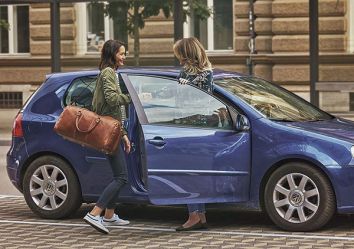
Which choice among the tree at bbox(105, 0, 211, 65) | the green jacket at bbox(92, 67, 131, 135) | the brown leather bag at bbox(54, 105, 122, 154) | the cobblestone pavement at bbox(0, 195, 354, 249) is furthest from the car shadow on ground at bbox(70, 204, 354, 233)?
the tree at bbox(105, 0, 211, 65)

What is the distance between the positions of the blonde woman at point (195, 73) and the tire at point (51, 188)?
1.13 meters

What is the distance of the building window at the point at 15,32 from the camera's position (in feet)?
73.7

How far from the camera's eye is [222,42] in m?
22.0

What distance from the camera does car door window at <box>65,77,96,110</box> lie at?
901 cm

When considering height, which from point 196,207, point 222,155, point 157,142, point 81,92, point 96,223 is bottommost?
point 96,223

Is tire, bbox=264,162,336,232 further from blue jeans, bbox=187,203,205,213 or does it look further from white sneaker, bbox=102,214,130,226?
white sneaker, bbox=102,214,130,226

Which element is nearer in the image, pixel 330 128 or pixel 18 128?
pixel 330 128

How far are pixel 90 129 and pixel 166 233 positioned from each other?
3.73 ft

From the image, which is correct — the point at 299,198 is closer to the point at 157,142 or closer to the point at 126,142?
the point at 157,142

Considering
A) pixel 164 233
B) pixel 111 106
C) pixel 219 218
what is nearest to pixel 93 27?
pixel 219 218

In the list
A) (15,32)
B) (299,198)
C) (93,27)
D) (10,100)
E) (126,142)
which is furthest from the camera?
(15,32)

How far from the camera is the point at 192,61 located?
331 inches

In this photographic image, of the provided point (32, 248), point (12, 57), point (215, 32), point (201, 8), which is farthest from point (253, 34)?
point (32, 248)

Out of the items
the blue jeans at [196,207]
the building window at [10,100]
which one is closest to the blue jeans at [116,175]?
the blue jeans at [196,207]
